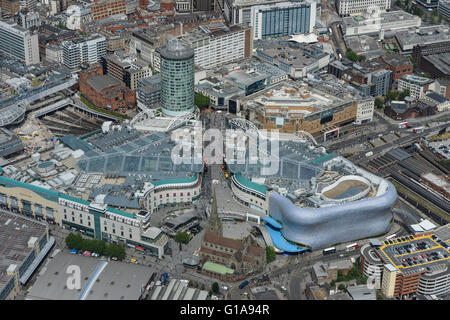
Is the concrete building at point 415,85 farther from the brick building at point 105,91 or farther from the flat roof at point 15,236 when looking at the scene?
the flat roof at point 15,236

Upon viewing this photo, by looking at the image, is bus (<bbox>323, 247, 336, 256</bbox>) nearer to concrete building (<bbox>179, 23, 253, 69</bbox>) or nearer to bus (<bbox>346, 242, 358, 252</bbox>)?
bus (<bbox>346, 242, 358, 252</bbox>)

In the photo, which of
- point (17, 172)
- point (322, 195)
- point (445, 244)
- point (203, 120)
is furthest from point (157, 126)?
point (445, 244)

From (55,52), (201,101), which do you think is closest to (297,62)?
(201,101)

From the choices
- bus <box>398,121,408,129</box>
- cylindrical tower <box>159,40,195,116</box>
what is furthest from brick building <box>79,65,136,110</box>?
bus <box>398,121,408,129</box>

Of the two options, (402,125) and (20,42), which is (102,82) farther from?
(402,125)

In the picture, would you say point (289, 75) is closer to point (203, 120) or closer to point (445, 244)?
point (203, 120)

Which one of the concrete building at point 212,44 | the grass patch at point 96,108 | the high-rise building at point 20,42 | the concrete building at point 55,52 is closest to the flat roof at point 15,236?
the grass patch at point 96,108
